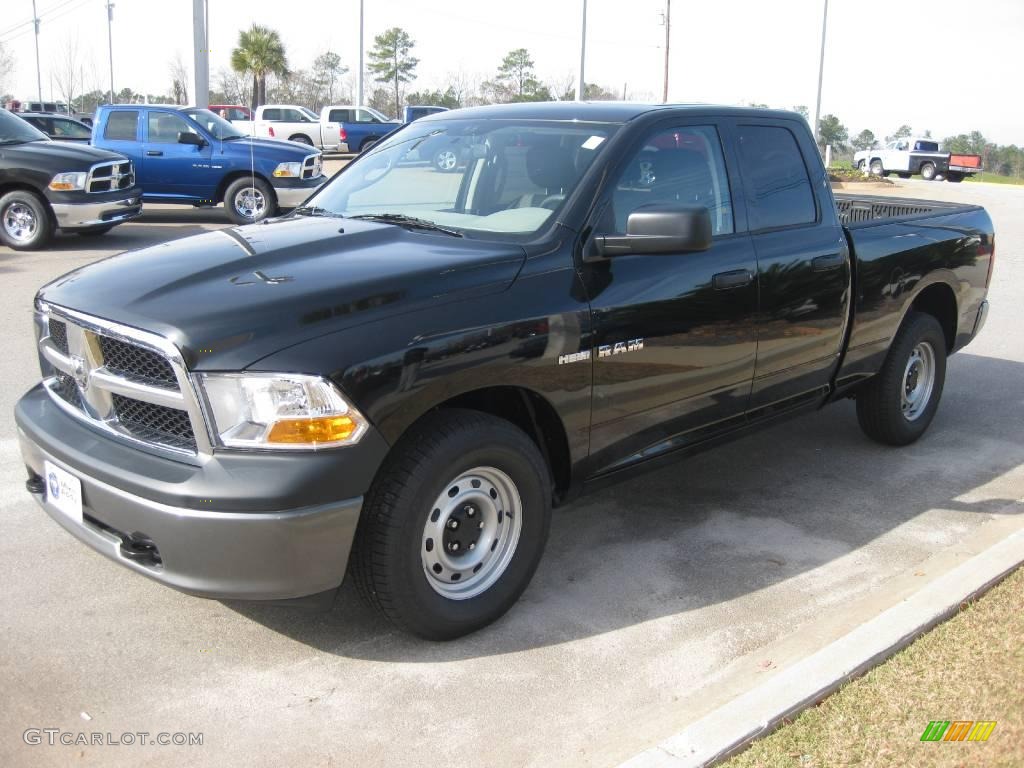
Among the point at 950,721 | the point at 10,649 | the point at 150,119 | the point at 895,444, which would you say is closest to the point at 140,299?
the point at 10,649

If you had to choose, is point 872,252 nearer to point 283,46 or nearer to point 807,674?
point 807,674

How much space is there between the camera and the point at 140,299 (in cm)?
336

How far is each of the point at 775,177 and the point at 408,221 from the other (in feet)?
6.24

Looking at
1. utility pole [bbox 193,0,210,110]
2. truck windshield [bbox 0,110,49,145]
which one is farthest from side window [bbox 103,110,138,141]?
utility pole [bbox 193,0,210,110]

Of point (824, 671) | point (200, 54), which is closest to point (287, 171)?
point (200, 54)

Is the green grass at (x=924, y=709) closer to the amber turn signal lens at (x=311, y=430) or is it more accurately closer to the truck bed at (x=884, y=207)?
the amber turn signal lens at (x=311, y=430)

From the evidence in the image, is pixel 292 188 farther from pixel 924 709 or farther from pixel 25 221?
pixel 924 709

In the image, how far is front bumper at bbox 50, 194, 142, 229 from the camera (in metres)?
12.5

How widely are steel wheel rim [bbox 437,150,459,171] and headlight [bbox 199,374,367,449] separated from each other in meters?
1.87

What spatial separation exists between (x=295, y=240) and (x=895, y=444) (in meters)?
3.97

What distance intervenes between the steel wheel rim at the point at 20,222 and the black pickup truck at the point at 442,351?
9217mm

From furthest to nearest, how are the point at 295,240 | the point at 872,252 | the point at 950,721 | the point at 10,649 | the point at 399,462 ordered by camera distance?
the point at 872,252 → the point at 295,240 → the point at 10,649 → the point at 399,462 → the point at 950,721

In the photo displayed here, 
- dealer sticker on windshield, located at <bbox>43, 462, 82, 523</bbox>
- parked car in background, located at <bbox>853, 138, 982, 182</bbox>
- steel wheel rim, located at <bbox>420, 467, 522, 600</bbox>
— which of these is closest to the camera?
dealer sticker on windshield, located at <bbox>43, 462, 82, 523</bbox>

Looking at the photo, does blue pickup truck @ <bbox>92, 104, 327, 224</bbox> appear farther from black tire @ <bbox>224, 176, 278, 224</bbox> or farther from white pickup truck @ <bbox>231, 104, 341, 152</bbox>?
white pickup truck @ <bbox>231, 104, 341, 152</bbox>
